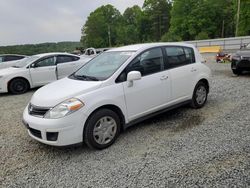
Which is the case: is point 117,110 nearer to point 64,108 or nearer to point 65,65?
point 64,108

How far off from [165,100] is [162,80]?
415 mm

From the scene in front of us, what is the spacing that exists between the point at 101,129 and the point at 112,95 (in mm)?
559

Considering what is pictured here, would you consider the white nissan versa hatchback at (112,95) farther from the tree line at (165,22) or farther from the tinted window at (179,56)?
the tree line at (165,22)

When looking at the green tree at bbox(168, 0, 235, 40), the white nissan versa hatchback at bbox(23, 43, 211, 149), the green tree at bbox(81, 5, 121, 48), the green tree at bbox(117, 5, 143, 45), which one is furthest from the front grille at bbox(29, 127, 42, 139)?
the green tree at bbox(81, 5, 121, 48)

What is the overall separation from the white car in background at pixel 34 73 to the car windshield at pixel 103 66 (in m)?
4.49

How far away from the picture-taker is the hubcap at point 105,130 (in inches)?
127

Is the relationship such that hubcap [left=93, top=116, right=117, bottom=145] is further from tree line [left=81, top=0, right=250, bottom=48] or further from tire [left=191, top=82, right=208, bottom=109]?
→ tree line [left=81, top=0, right=250, bottom=48]

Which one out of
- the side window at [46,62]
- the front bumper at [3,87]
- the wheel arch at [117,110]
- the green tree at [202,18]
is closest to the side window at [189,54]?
the wheel arch at [117,110]

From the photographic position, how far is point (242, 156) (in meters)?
2.87

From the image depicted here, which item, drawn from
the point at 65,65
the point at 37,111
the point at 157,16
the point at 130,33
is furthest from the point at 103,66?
the point at 130,33

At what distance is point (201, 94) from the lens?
493cm

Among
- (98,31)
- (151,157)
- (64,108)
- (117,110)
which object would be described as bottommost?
(151,157)

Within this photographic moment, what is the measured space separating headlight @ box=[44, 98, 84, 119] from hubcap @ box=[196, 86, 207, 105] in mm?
2949

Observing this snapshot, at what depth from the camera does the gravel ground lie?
2.55 metres
